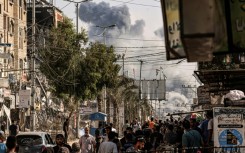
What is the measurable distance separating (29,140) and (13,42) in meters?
47.4

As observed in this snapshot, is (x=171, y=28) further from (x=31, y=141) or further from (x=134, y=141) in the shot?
(x=31, y=141)

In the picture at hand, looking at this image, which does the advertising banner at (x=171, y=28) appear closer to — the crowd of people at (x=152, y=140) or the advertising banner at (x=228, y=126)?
the crowd of people at (x=152, y=140)

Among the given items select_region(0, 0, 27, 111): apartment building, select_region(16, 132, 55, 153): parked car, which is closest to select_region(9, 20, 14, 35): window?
select_region(0, 0, 27, 111): apartment building

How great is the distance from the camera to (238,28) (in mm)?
6156

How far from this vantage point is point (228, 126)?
1598 centimetres

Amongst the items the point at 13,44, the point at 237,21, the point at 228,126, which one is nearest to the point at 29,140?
the point at 228,126

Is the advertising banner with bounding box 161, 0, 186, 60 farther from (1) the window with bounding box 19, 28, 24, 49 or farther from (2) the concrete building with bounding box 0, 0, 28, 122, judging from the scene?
(1) the window with bounding box 19, 28, 24, 49

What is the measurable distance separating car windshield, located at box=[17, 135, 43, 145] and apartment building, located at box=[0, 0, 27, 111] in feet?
121

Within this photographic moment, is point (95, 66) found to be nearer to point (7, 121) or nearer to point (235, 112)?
point (7, 121)

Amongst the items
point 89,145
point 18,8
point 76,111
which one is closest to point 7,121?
point 76,111

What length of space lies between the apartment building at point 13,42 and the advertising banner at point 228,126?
47.6 m

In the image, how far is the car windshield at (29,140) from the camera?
84.0 ft

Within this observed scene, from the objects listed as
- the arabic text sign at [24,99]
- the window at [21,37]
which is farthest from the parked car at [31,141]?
the window at [21,37]

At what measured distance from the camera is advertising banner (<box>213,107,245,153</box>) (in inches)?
625
